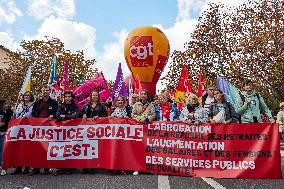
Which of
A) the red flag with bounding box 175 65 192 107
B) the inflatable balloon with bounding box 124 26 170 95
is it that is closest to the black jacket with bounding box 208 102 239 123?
the red flag with bounding box 175 65 192 107

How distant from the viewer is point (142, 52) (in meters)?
25.4

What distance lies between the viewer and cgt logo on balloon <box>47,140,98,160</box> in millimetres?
9672

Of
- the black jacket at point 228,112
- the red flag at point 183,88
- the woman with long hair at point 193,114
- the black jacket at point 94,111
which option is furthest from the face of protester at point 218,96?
the red flag at point 183,88

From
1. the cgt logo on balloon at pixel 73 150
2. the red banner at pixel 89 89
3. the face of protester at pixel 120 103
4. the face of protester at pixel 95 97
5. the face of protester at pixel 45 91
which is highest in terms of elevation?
the red banner at pixel 89 89

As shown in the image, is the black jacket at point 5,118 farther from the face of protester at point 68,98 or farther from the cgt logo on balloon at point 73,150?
the face of protester at point 68,98

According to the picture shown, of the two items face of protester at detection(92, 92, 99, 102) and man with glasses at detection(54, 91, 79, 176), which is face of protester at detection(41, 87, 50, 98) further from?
face of protester at detection(92, 92, 99, 102)

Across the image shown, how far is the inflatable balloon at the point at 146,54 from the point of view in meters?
25.3

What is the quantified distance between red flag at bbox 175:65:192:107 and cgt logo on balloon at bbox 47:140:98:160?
643 centimetres

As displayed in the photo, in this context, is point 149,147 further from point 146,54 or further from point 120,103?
point 146,54

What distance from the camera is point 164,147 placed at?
9.46 meters

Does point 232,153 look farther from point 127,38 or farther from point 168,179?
point 127,38

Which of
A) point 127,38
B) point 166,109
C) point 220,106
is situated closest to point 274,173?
point 220,106

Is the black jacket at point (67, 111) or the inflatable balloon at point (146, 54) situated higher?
the inflatable balloon at point (146, 54)

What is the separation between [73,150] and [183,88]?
6677mm
